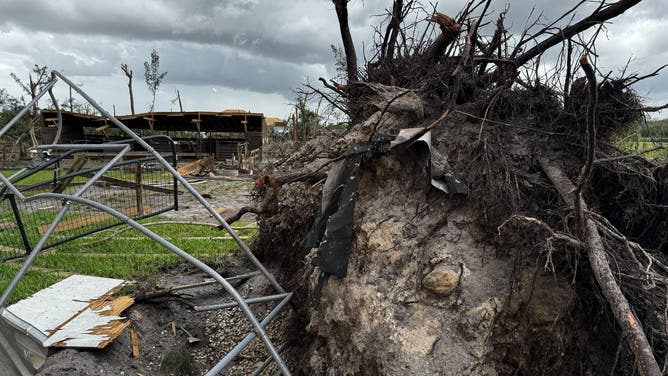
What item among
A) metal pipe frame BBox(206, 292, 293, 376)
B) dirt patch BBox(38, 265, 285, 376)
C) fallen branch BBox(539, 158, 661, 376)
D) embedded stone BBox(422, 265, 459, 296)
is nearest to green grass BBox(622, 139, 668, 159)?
fallen branch BBox(539, 158, 661, 376)

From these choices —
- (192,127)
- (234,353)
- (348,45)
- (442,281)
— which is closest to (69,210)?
(348,45)

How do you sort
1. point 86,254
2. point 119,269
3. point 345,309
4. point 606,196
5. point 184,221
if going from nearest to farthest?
point 345,309, point 606,196, point 119,269, point 86,254, point 184,221

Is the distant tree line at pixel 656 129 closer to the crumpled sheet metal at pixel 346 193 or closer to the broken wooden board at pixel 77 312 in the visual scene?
the crumpled sheet metal at pixel 346 193

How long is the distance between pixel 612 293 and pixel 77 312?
15.1 ft

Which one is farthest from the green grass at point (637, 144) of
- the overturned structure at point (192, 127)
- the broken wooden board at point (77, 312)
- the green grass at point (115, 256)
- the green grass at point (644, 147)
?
the overturned structure at point (192, 127)

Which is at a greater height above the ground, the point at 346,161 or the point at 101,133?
the point at 346,161

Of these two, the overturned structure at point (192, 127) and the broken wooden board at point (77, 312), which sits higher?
the overturned structure at point (192, 127)

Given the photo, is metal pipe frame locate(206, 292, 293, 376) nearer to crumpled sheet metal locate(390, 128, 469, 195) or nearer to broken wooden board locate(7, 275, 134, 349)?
crumpled sheet metal locate(390, 128, 469, 195)

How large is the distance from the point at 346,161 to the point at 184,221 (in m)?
6.63

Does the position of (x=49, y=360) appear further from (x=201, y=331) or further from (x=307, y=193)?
(x=307, y=193)

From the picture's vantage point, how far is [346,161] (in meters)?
3.08

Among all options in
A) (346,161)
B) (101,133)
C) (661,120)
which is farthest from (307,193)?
(101,133)

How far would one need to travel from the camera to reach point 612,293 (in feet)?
6.23

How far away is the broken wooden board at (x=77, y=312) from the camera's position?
3676mm
